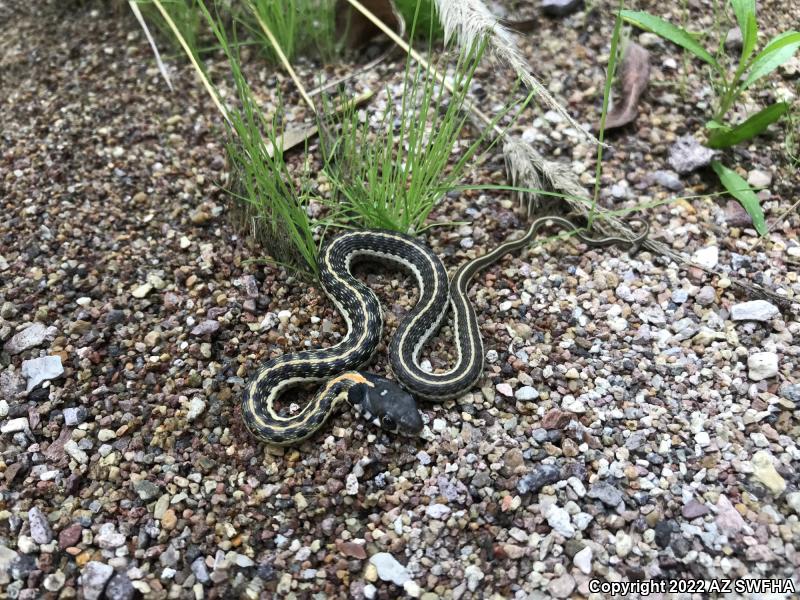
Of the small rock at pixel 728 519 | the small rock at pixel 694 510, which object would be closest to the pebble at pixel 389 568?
the small rock at pixel 694 510

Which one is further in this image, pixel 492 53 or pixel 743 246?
pixel 743 246

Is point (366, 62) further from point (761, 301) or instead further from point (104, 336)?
point (761, 301)

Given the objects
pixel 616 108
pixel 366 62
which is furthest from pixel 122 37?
pixel 616 108

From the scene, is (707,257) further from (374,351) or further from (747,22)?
(374,351)

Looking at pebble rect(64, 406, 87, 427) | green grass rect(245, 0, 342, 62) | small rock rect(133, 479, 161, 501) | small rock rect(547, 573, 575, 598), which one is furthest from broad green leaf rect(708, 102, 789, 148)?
pebble rect(64, 406, 87, 427)

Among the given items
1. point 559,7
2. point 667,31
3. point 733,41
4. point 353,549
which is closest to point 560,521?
point 353,549

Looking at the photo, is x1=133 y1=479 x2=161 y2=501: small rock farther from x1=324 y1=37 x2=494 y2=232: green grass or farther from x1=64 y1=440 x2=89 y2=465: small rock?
x1=324 y1=37 x2=494 y2=232: green grass

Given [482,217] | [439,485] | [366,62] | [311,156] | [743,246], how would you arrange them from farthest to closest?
[366,62] < [311,156] < [482,217] < [743,246] < [439,485]
